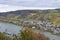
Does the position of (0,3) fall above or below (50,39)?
above

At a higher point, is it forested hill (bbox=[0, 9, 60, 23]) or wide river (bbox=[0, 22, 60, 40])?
forested hill (bbox=[0, 9, 60, 23])

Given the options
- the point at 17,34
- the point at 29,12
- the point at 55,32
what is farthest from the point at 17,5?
the point at 55,32

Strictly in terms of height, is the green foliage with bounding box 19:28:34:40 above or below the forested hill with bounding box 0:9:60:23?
below

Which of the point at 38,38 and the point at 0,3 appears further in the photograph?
the point at 0,3

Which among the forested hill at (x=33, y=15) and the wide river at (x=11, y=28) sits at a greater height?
the forested hill at (x=33, y=15)

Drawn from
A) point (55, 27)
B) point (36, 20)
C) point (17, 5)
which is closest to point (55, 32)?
point (55, 27)

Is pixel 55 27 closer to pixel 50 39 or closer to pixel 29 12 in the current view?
pixel 50 39

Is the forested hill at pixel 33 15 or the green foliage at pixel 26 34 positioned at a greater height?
the forested hill at pixel 33 15

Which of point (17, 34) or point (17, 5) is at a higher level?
point (17, 5)

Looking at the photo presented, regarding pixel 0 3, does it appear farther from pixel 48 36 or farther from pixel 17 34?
pixel 48 36
